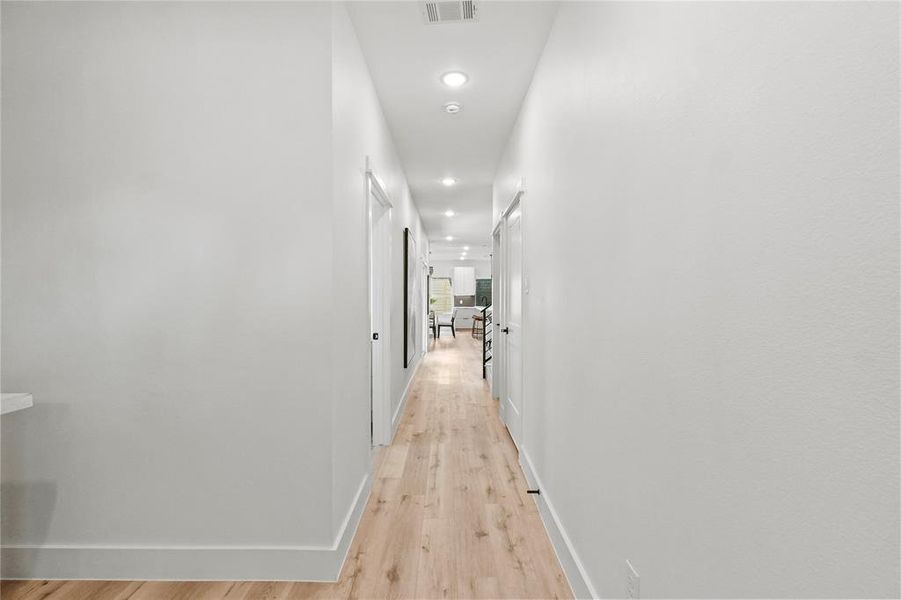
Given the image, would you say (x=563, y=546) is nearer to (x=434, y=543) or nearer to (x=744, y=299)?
(x=434, y=543)

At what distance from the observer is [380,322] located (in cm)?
364

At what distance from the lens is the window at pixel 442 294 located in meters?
14.7

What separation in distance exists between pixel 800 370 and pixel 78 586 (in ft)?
9.12

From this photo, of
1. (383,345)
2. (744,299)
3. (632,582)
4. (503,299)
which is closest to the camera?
(744,299)

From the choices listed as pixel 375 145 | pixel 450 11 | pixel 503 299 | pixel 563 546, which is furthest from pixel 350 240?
pixel 503 299

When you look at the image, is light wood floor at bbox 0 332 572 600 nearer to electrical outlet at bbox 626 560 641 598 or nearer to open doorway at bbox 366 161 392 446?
open doorway at bbox 366 161 392 446

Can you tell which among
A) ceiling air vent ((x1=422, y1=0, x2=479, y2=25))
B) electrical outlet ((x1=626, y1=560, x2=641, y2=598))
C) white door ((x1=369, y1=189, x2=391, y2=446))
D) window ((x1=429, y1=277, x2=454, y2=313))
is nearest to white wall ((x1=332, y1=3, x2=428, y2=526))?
ceiling air vent ((x1=422, y1=0, x2=479, y2=25))

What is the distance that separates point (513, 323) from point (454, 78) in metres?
2.04

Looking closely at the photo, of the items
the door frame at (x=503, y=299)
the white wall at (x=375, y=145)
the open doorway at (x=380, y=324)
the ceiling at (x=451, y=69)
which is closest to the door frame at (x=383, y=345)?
the open doorway at (x=380, y=324)

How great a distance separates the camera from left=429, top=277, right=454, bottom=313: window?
48.2ft

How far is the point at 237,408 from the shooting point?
198cm

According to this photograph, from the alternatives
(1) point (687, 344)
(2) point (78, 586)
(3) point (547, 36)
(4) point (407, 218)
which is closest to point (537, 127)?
(3) point (547, 36)

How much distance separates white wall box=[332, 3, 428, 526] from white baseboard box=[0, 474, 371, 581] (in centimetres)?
20

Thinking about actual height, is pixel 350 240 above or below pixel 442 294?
above
